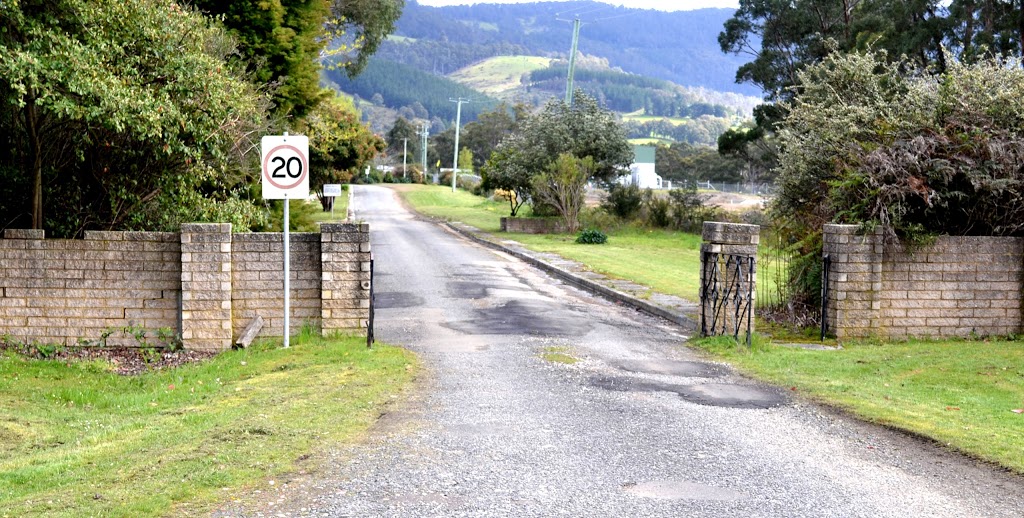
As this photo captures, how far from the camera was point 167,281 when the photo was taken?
13.9 m

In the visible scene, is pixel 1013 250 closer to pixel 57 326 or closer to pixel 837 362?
pixel 837 362

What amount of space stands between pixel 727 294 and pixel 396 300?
284 inches

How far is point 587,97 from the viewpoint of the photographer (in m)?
45.5

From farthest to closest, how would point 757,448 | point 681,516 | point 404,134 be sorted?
1. point 404,134
2. point 757,448
3. point 681,516

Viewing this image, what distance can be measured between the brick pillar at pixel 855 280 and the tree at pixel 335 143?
60.3 feet

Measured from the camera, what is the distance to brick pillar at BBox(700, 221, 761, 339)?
1473cm

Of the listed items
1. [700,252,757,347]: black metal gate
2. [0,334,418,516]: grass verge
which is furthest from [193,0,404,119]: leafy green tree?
[700,252,757,347]: black metal gate

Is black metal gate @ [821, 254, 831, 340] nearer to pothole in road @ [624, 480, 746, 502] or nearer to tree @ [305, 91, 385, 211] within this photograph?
pothole in road @ [624, 480, 746, 502]

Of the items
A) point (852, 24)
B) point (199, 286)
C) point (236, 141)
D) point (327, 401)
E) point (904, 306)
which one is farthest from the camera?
point (852, 24)

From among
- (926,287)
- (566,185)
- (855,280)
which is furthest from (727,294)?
(566,185)

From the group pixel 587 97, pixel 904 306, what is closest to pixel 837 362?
pixel 904 306

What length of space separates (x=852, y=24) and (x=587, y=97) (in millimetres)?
11815

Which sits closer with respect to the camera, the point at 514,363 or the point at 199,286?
the point at 514,363

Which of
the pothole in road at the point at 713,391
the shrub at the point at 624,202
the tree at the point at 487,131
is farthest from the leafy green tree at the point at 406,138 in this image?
the pothole in road at the point at 713,391
